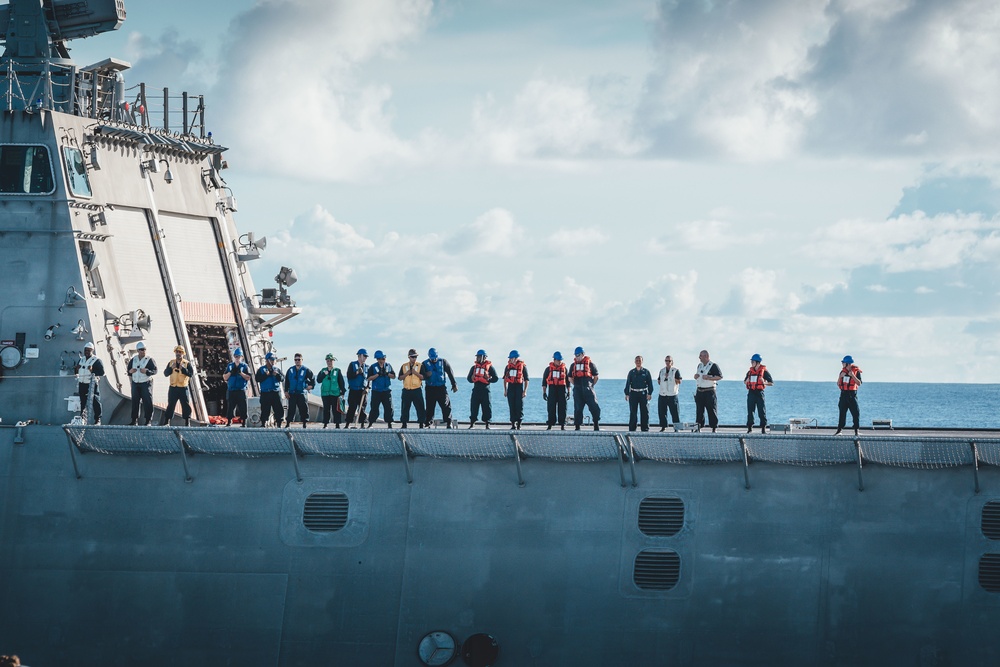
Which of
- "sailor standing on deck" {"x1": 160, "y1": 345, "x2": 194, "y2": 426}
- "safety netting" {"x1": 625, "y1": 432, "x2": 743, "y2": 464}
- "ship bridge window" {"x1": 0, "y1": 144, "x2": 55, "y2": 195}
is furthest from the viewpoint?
→ "ship bridge window" {"x1": 0, "y1": 144, "x2": 55, "y2": 195}

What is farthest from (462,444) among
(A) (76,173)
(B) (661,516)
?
(A) (76,173)

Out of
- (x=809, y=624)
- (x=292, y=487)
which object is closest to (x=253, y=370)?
(x=292, y=487)

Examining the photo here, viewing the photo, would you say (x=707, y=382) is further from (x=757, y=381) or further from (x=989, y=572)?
(x=989, y=572)

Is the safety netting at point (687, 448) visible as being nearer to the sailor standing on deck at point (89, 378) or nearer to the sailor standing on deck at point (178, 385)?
the sailor standing on deck at point (178, 385)

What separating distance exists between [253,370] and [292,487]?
7.95m

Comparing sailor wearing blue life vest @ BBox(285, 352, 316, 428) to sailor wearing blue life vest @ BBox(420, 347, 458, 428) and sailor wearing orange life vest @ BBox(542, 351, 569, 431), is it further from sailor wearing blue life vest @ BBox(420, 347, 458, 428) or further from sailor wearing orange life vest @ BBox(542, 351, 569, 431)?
sailor wearing orange life vest @ BBox(542, 351, 569, 431)

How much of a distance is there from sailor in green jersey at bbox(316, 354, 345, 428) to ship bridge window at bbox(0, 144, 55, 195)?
Answer: 7229 millimetres

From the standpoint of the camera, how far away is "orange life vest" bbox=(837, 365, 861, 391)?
87.9 ft

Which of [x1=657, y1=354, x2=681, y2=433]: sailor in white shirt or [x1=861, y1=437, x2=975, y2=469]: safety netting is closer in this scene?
[x1=861, y1=437, x2=975, y2=469]: safety netting

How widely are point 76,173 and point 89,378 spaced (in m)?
4.86

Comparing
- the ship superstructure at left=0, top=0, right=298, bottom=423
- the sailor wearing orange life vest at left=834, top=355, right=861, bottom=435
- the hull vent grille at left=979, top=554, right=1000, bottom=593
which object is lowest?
the hull vent grille at left=979, top=554, right=1000, bottom=593

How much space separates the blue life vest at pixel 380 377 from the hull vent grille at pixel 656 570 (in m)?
7.82

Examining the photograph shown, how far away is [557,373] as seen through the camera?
27.6 metres

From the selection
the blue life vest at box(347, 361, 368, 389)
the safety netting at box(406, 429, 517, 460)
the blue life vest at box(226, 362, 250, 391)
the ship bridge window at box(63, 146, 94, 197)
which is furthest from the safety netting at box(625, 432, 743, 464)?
the ship bridge window at box(63, 146, 94, 197)
